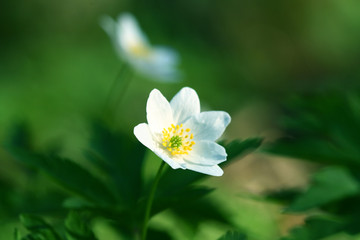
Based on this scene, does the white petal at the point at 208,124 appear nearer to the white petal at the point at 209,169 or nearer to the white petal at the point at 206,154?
the white petal at the point at 206,154

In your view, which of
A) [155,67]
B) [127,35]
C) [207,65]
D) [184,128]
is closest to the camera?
[184,128]

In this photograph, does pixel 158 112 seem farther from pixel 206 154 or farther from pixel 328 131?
pixel 328 131

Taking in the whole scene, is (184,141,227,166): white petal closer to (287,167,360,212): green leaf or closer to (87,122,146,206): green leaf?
(87,122,146,206): green leaf

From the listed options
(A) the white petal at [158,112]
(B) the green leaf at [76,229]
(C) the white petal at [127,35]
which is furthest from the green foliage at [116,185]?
(C) the white petal at [127,35]

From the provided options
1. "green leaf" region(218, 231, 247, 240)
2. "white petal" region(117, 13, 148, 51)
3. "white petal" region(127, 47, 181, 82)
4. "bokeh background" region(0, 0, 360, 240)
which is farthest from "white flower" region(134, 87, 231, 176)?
"white petal" region(117, 13, 148, 51)

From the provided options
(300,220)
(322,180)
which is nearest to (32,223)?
(322,180)

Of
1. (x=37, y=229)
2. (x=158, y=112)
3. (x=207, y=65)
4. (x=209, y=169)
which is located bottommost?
(x=37, y=229)

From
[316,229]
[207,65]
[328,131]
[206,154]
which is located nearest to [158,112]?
[206,154]
